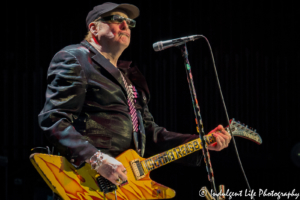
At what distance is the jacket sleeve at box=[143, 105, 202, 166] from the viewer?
249cm

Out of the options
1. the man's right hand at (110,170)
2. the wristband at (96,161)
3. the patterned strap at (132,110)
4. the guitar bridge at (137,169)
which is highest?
the patterned strap at (132,110)

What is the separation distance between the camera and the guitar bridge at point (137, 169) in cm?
222

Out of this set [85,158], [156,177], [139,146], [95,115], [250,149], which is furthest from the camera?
[250,149]

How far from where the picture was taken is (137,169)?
224 centimetres

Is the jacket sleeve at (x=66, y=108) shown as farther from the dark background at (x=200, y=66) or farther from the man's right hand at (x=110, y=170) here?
the dark background at (x=200, y=66)

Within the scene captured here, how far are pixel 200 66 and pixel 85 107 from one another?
7.47ft

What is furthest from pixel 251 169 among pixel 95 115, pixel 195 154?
pixel 95 115

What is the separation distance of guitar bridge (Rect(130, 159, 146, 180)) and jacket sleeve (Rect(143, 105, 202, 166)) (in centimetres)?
37

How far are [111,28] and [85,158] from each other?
1024 mm

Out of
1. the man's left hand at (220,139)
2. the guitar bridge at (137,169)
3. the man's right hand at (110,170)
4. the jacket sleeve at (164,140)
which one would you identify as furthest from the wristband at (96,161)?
the man's left hand at (220,139)

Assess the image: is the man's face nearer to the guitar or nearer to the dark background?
the guitar

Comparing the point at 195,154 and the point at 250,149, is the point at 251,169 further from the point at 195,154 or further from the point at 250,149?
the point at 195,154

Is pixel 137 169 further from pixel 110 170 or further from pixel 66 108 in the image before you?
pixel 66 108

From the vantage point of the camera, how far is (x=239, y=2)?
4.10m
